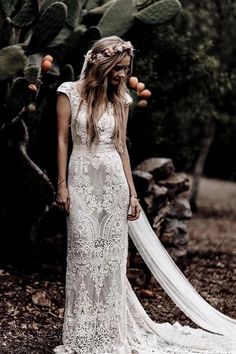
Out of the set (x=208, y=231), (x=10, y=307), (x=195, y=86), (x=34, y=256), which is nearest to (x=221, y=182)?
(x=208, y=231)

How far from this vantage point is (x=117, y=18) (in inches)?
295

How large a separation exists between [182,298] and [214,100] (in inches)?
214

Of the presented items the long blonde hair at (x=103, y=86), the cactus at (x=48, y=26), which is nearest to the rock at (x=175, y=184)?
the cactus at (x=48, y=26)

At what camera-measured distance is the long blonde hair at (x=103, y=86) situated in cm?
497

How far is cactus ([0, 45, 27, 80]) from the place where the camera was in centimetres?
641

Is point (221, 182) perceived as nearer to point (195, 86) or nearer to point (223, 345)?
point (195, 86)

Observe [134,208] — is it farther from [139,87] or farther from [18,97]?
[139,87]

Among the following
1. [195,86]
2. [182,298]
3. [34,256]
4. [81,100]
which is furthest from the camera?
[195,86]

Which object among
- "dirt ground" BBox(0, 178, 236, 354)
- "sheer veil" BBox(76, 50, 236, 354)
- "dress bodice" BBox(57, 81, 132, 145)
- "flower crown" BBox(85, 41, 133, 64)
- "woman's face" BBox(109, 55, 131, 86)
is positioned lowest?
"dirt ground" BBox(0, 178, 236, 354)

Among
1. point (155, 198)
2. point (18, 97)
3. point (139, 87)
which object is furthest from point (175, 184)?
point (18, 97)

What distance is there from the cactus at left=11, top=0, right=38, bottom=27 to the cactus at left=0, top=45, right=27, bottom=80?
428mm

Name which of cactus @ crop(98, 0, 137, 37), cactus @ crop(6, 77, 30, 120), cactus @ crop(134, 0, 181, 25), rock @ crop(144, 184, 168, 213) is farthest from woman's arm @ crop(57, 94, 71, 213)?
rock @ crop(144, 184, 168, 213)

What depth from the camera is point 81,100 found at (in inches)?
199

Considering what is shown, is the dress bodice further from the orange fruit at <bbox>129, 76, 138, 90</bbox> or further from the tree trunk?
the tree trunk
